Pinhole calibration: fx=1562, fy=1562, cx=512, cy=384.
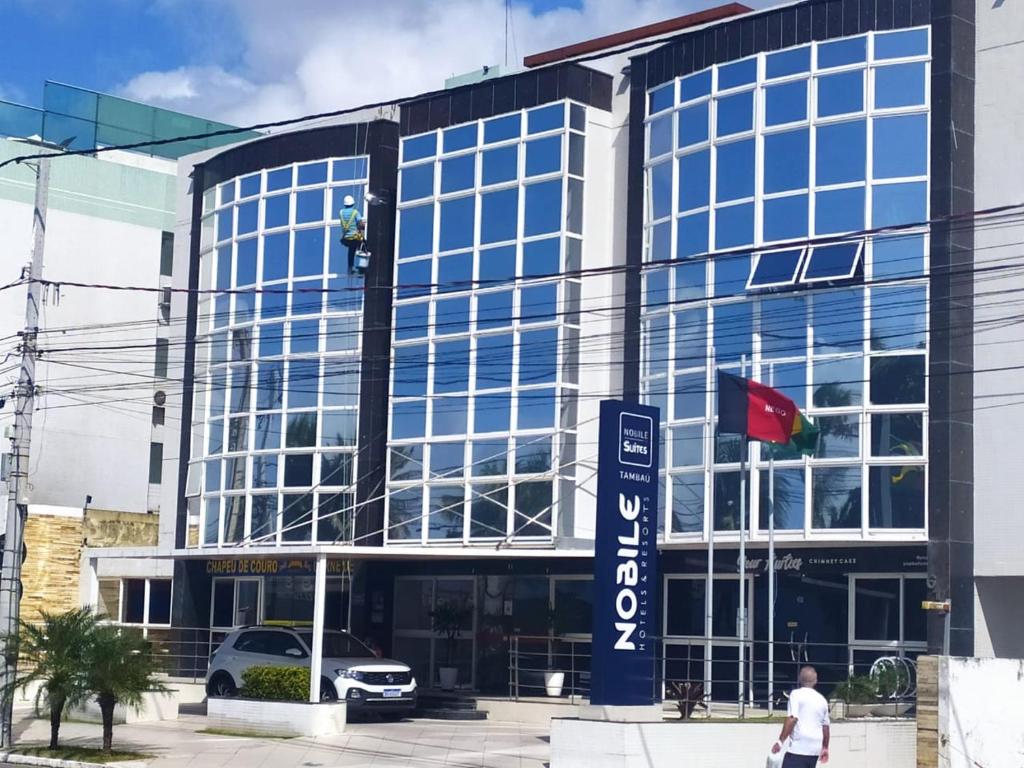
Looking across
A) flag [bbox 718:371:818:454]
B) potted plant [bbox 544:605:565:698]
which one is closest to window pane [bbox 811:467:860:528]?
flag [bbox 718:371:818:454]

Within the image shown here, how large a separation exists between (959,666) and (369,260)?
1779 centimetres

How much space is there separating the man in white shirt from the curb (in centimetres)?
928

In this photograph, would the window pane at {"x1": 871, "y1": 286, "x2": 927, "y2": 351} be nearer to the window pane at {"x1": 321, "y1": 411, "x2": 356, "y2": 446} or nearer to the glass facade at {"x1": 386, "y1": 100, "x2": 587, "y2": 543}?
the glass facade at {"x1": 386, "y1": 100, "x2": 587, "y2": 543}

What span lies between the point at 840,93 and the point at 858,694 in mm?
10824

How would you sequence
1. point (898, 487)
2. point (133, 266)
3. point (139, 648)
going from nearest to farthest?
point (139, 648), point (898, 487), point (133, 266)

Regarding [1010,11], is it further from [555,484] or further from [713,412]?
[555,484]

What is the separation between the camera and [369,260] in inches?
1348

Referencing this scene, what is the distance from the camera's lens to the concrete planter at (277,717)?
2539cm

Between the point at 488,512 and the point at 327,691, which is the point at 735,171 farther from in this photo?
the point at 327,691

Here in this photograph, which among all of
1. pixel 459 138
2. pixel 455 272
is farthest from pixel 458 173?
pixel 455 272

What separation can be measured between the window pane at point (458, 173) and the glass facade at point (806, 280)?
4.73 metres

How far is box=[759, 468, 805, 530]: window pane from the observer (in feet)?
90.1

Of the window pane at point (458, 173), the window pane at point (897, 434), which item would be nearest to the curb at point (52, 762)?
the window pane at point (897, 434)

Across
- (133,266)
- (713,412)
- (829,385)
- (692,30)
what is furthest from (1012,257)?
(133,266)
